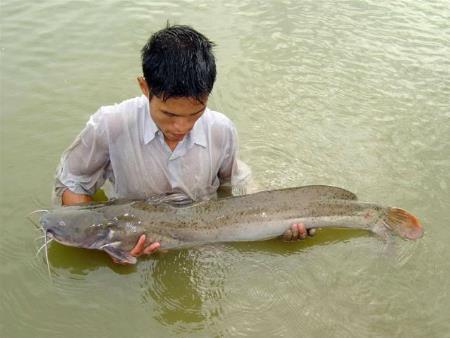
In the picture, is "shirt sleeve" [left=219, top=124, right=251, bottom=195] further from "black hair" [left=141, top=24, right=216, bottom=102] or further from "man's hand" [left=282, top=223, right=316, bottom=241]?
"black hair" [left=141, top=24, right=216, bottom=102]

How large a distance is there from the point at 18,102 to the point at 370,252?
3.37 meters

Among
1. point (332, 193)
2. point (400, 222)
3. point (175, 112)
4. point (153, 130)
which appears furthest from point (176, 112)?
point (400, 222)

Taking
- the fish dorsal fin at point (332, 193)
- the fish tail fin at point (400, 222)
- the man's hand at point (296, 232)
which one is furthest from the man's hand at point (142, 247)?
the fish tail fin at point (400, 222)

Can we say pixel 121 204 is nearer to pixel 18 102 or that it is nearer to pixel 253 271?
pixel 253 271

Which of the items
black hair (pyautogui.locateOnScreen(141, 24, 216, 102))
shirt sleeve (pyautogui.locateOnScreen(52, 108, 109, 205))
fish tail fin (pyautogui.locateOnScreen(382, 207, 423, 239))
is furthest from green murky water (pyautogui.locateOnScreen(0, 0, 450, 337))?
black hair (pyautogui.locateOnScreen(141, 24, 216, 102))

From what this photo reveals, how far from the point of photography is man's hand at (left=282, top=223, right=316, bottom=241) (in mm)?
3172

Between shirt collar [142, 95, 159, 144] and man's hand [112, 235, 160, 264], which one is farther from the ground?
shirt collar [142, 95, 159, 144]

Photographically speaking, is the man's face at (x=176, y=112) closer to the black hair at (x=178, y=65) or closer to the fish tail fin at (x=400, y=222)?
the black hair at (x=178, y=65)

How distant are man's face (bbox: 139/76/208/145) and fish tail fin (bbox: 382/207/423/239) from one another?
5.33 feet

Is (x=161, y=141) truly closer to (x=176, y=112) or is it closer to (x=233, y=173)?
(x=176, y=112)

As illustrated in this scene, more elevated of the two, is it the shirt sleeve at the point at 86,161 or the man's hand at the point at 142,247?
the shirt sleeve at the point at 86,161

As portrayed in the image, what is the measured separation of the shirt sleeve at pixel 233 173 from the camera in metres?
3.08

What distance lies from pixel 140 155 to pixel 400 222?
182 centimetres

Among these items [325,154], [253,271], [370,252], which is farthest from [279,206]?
[325,154]
